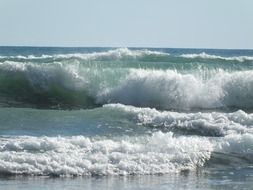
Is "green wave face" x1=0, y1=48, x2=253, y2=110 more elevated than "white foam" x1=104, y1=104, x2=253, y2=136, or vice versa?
"green wave face" x1=0, y1=48, x2=253, y2=110

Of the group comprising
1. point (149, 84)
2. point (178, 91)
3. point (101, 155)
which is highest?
point (149, 84)

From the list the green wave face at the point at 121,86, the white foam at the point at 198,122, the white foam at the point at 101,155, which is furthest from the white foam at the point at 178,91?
the white foam at the point at 101,155

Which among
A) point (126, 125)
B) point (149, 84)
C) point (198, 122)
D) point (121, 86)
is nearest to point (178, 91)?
point (149, 84)

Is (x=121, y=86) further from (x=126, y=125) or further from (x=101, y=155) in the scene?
(x=101, y=155)

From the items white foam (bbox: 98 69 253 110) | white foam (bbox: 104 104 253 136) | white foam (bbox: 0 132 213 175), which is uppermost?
white foam (bbox: 98 69 253 110)

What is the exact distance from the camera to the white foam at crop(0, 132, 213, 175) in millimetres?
12719

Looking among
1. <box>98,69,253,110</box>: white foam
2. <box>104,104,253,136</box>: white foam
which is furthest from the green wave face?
<box>104,104,253,136</box>: white foam

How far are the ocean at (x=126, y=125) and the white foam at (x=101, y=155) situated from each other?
0.06 ft

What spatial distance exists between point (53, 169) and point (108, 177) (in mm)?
866

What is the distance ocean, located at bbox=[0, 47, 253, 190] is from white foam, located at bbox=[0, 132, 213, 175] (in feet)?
0.06

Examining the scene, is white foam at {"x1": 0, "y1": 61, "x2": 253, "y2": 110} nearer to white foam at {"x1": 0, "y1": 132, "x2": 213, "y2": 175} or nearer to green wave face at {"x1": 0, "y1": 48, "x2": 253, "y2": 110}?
green wave face at {"x1": 0, "y1": 48, "x2": 253, "y2": 110}

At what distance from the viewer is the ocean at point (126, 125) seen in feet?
41.3

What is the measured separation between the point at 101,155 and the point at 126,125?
4.72 meters

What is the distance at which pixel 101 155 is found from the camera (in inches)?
529
